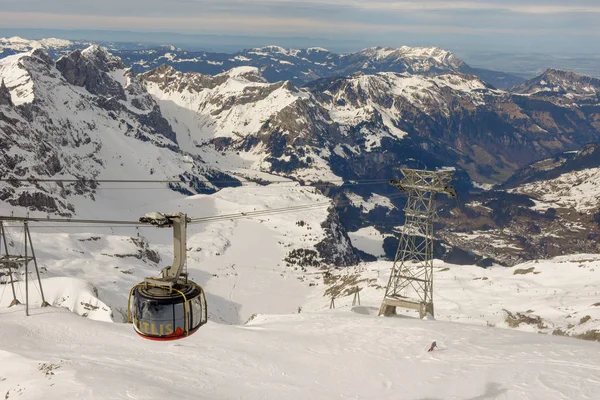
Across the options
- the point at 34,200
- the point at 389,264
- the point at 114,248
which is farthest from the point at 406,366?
the point at 34,200

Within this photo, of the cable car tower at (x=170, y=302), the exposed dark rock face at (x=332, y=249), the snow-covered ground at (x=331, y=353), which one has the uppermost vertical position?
the cable car tower at (x=170, y=302)

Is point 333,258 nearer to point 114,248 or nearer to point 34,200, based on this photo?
point 114,248

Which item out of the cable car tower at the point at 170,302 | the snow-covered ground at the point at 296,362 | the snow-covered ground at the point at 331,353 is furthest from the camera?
the snow-covered ground at the point at 331,353

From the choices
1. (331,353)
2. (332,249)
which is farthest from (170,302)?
(332,249)

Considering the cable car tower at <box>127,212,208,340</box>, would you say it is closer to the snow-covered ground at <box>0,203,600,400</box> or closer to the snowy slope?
the snow-covered ground at <box>0,203,600,400</box>

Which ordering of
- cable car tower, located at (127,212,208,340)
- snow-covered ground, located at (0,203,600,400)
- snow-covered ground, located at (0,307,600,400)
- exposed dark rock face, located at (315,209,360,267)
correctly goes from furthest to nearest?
exposed dark rock face, located at (315,209,360,267) < snow-covered ground, located at (0,203,600,400) < snow-covered ground, located at (0,307,600,400) < cable car tower, located at (127,212,208,340)

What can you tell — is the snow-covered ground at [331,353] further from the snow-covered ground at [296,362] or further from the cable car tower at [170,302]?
the cable car tower at [170,302]

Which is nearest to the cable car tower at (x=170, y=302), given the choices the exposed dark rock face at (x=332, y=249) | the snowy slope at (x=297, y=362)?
the snowy slope at (x=297, y=362)

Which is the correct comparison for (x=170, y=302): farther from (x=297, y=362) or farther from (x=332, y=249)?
(x=332, y=249)

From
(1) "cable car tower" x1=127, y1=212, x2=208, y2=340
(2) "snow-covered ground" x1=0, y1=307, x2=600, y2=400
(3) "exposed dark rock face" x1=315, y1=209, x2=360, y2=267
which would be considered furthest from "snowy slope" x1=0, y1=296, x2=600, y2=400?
(3) "exposed dark rock face" x1=315, y1=209, x2=360, y2=267
